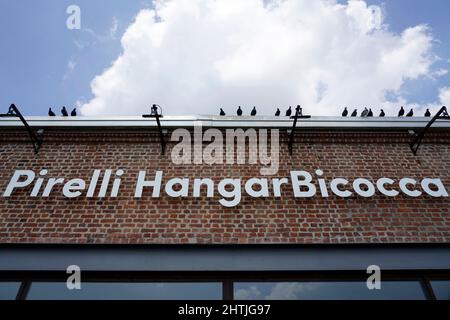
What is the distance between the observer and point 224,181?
18.6 ft

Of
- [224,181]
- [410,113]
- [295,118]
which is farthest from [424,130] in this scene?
[224,181]

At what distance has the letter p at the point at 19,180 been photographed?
18.0 feet

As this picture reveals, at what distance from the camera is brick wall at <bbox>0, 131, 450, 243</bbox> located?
5008 millimetres

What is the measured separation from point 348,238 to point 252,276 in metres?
1.62

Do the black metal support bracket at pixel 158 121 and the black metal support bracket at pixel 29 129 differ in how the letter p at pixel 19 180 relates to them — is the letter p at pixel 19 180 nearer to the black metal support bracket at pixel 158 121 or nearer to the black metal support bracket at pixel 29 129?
the black metal support bracket at pixel 29 129

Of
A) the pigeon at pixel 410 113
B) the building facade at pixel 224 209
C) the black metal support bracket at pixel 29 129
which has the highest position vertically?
the pigeon at pixel 410 113

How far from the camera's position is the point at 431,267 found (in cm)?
472

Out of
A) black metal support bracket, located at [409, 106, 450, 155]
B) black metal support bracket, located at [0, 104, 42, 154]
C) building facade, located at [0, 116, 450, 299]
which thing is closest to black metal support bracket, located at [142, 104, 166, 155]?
building facade, located at [0, 116, 450, 299]

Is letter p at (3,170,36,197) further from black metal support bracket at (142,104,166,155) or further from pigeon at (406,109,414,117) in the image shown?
pigeon at (406,109,414,117)

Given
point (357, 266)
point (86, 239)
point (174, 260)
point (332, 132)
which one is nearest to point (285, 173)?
point (332, 132)

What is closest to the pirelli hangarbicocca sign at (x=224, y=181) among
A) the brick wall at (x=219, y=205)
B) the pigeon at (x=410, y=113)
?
the brick wall at (x=219, y=205)

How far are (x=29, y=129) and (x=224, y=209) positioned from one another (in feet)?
12.9

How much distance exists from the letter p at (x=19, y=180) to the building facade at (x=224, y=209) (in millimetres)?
22

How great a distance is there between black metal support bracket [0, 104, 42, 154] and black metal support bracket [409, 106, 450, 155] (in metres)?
7.29
